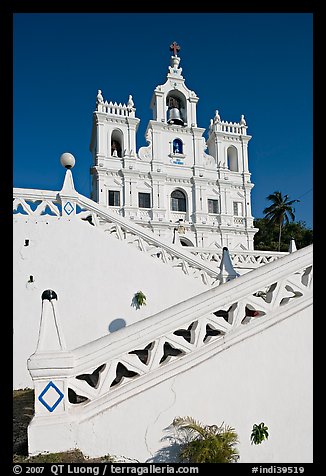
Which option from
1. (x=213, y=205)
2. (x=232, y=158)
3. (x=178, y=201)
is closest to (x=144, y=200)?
(x=178, y=201)

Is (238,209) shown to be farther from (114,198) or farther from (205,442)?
(205,442)

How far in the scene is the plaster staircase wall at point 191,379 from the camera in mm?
3689

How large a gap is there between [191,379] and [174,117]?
32608mm

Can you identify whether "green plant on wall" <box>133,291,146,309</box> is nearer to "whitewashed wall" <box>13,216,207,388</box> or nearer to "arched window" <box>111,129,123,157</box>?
"whitewashed wall" <box>13,216,207,388</box>

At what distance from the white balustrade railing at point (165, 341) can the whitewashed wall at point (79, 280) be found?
348 cm

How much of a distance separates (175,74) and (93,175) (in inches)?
525

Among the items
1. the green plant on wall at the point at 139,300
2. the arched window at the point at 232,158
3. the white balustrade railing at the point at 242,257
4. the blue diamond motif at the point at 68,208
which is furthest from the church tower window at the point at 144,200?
the green plant on wall at the point at 139,300

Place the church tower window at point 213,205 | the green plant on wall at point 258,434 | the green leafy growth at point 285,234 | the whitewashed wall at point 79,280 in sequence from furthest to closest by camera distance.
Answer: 1. the green leafy growth at point 285,234
2. the church tower window at point 213,205
3. the whitewashed wall at point 79,280
4. the green plant on wall at point 258,434

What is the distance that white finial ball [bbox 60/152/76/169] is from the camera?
880cm

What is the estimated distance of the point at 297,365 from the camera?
14.4ft

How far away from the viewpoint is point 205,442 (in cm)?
370

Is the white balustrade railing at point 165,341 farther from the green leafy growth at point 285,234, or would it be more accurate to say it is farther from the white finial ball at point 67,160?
the green leafy growth at point 285,234
